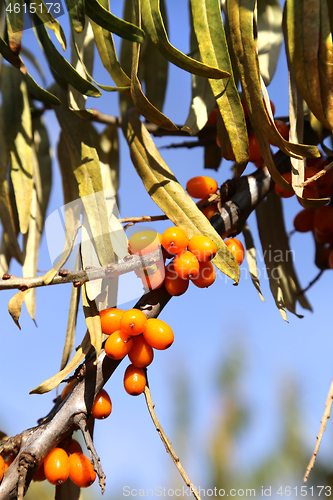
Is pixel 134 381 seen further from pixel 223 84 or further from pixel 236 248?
pixel 223 84

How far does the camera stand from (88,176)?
32.0 inches

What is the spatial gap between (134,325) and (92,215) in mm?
272

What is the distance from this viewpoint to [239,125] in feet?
2.27

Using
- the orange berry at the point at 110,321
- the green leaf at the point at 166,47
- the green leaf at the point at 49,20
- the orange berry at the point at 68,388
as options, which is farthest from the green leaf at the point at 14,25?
the orange berry at the point at 68,388

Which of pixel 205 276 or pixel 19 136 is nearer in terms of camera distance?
pixel 205 276

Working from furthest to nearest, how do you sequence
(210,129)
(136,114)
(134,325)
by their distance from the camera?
(210,129)
(136,114)
(134,325)

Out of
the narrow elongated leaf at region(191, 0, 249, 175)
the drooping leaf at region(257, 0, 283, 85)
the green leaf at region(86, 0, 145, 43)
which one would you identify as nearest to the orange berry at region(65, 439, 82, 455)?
the narrow elongated leaf at region(191, 0, 249, 175)

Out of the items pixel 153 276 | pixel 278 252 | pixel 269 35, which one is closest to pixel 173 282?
pixel 153 276

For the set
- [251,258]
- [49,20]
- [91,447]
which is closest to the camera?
[91,447]

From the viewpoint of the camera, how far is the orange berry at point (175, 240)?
62cm

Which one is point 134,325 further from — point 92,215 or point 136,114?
point 136,114

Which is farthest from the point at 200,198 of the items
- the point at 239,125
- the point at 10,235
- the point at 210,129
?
the point at 10,235

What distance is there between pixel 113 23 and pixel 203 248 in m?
0.46

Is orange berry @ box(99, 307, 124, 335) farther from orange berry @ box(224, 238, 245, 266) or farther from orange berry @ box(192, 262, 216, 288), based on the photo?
orange berry @ box(224, 238, 245, 266)
